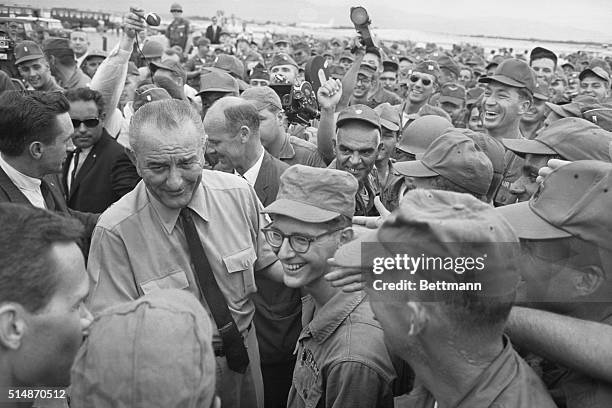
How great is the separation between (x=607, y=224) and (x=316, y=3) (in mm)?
133824

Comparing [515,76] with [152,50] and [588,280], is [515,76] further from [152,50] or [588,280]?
[152,50]

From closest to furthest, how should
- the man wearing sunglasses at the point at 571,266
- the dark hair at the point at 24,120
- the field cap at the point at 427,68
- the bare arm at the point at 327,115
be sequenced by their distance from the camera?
the man wearing sunglasses at the point at 571,266
the dark hair at the point at 24,120
the bare arm at the point at 327,115
the field cap at the point at 427,68

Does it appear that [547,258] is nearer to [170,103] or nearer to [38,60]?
[170,103]

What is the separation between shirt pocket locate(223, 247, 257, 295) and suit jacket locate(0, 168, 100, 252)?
976 mm

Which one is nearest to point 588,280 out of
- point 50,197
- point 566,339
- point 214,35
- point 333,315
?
point 566,339

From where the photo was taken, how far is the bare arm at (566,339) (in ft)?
5.55

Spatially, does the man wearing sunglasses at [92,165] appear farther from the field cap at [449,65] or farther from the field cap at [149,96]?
the field cap at [449,65]

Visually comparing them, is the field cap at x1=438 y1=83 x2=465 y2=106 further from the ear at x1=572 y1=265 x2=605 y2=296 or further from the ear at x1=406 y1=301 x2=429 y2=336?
the ear at x1=406 y1=301 x2=429 y2=336

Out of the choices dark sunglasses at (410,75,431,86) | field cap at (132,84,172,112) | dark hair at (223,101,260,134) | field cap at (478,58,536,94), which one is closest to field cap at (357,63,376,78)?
dark sunglasses at (410,75,431,86)

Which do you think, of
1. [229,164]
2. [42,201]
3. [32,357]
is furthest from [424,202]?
[229,164]

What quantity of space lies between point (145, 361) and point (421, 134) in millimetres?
3671

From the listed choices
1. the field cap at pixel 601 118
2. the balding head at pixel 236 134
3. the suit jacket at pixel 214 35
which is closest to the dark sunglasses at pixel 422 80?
the field cap at pixel 601 118

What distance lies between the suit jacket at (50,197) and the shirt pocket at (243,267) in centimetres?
98

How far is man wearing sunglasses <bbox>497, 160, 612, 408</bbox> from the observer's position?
177 cm
